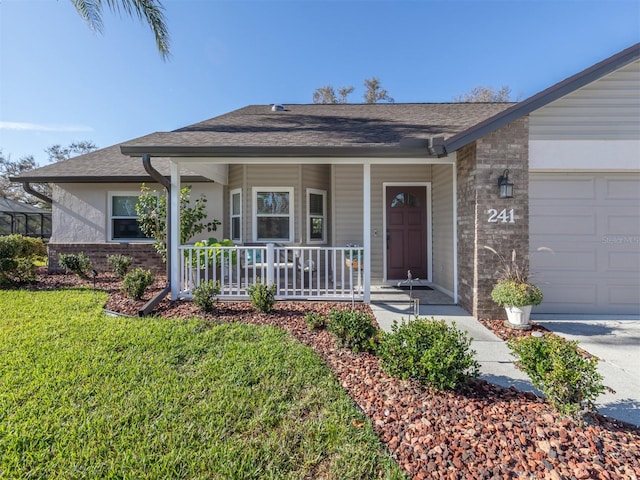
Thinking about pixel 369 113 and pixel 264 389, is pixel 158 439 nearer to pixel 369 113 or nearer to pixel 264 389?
pixel 264 389

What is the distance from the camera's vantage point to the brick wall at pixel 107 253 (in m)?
8.05

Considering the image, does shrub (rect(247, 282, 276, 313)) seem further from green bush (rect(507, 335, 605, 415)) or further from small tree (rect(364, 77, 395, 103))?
small tree (rect(364, 77, 395, 103))

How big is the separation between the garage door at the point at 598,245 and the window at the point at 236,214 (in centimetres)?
638

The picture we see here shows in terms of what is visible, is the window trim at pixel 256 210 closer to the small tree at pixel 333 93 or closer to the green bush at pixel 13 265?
the green bush at pixel 13 265

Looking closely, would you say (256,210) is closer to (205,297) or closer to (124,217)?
(205,297)

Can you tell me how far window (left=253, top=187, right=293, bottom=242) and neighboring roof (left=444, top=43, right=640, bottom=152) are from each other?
13.8 feet

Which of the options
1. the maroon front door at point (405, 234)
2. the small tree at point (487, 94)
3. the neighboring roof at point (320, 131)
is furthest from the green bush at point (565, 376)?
the small tree at point (487, 94)

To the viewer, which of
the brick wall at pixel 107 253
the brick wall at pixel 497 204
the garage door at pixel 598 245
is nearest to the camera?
the brick wall at pixel 497 204

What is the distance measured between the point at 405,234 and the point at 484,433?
211 inches

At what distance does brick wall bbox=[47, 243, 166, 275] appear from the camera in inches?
317

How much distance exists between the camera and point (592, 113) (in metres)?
4.88

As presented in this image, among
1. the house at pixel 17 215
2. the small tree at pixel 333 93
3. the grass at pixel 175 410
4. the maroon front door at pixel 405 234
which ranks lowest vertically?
the grass at pixel 175 410

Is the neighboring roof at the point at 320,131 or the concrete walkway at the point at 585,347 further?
the neighboring roof at the point at 320,131

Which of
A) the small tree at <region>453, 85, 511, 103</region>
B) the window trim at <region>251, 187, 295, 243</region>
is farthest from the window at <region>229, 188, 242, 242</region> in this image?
the small tree at <region>453, 85, 511, 103</region>
